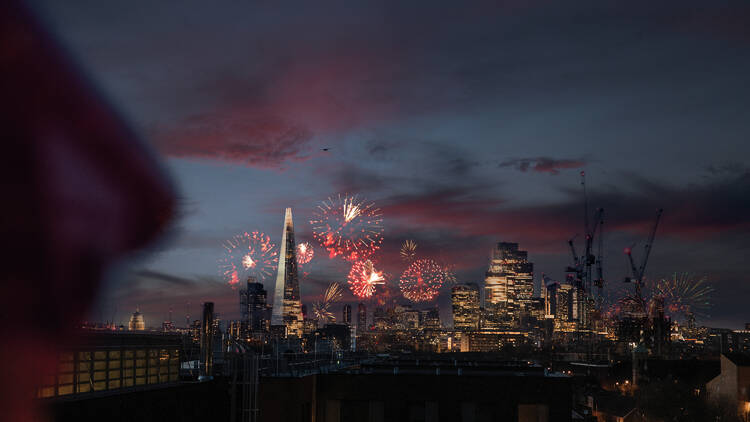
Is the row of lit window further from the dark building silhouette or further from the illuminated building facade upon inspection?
the dark building silhouette

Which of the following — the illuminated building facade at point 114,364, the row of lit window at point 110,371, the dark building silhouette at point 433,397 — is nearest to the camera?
the row of lit window at point 110,371

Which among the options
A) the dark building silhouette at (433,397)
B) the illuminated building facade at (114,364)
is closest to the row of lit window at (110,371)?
the illuminated building facade at (114,364)

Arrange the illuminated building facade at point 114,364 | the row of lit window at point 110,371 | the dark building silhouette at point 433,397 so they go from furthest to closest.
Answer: the dark building silhouette at point 433,397 → the illuminated building facade at point 114,364 → the row of lit window at point 110,371

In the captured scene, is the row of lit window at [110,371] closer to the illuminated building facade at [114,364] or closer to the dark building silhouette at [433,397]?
the illuminated building facade at [114,364]

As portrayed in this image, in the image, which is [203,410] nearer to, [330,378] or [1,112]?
[330,378]

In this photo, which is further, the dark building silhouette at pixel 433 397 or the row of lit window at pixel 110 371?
the dark building silhouette at pixel 433 397

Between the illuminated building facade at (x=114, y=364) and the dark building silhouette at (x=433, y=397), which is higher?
the illuminated building facade at (x=114, y=364)

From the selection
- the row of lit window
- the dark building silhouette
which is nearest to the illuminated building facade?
the row of lit window

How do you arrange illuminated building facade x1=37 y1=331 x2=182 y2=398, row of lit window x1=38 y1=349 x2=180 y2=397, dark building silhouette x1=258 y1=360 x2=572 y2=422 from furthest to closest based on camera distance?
dark building silhouette x1=258 y1=360 x2=572 y2=422, illuminated building facade x1=37 y1=331 x2=182 y2=398, row of lit window x1=38 y1=349 x2=180 y2=397
